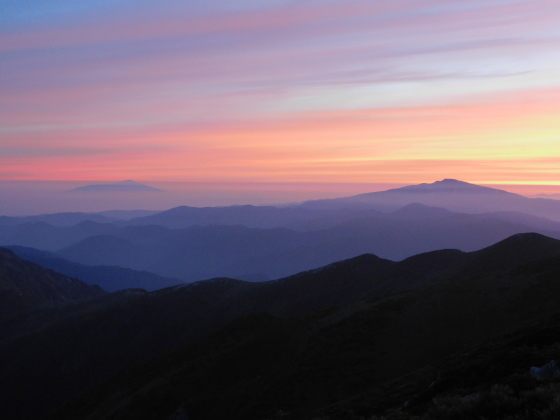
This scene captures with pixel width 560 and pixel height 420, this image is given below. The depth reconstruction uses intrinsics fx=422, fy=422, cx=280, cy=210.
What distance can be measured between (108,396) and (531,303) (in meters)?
60.2

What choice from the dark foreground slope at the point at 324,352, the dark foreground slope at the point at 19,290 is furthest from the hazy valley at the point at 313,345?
the dark foreground slope at the point at 19,290

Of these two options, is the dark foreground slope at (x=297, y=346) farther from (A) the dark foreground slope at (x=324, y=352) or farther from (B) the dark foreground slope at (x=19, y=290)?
(B) the dark foreground slope at (x=19, y=290)

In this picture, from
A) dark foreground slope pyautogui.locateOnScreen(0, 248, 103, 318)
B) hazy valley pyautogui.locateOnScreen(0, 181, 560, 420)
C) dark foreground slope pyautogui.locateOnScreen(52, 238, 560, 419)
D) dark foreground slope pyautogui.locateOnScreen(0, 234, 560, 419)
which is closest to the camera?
hazy valley pyautogui.locateOnScreen(0, 181, 560, 420)

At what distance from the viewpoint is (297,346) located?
56.2 meters

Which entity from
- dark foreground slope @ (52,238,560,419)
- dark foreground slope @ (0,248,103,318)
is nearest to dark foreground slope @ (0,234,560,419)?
dark foreground slope @ (52,238,560,419)

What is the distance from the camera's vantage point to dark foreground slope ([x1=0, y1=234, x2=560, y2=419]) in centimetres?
4562

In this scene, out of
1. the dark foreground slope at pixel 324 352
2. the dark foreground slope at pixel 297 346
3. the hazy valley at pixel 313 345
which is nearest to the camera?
the hazy valley at pixel 313 345

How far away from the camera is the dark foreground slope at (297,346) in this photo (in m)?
45.6

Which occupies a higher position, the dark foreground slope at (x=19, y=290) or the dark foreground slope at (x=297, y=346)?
the dark foreground slope at (x=297, y=346)

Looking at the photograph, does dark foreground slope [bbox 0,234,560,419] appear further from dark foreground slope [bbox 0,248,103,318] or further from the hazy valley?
dark foreground slope [bbox 0,248,103,318]

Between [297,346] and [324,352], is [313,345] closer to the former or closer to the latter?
[297,346]

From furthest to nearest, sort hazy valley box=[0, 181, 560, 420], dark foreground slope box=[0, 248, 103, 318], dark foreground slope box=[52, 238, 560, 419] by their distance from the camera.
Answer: dark foreground slope box=[0, 248, 103, 318]
dark foreground slope box=[52, 238, 560, 419]
hazy valley box=[0, 181, 560, 420]

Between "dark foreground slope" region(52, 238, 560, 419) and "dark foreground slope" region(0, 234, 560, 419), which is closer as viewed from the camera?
"dark foreground slope" region(52, 238, 560, 419)

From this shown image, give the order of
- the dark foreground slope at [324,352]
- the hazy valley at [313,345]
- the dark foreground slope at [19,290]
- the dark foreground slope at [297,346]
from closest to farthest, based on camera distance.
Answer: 1. the hazy valley at [313,345]
2. the dark foreground slope at [324,352]
3. the dark foreground slope at [297,346]
4. the dark foreground slope at [19,290]
